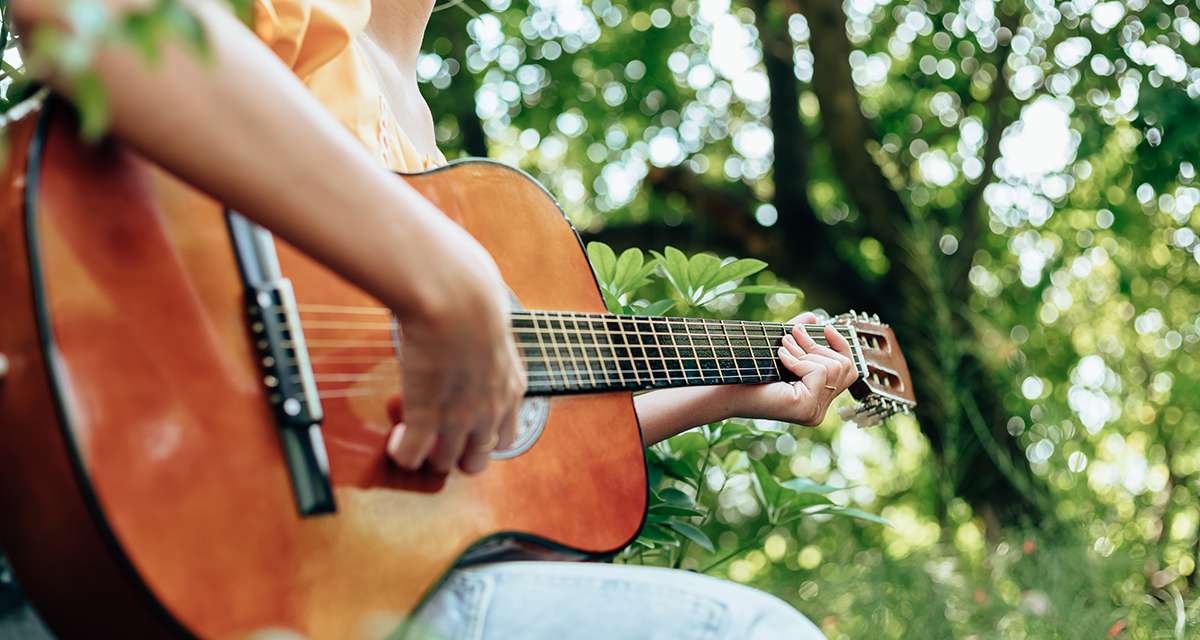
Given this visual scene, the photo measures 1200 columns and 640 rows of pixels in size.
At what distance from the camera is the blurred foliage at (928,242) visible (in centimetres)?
309

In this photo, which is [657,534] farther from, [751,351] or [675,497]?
[751,351]

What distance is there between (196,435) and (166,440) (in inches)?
1.1

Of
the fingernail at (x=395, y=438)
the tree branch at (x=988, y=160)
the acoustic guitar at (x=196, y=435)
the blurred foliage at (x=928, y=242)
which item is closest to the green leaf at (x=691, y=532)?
the blurred foliage at (x=928, y=242)

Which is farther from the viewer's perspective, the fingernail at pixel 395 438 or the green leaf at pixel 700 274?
the green leaf at pixel 700 274

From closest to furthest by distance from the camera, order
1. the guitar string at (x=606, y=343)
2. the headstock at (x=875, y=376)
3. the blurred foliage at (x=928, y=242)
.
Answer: the guitar string at (x=606, y=343) < the headstock at (x=875, y=376) < the blurred foliage at (x=928, y=242)

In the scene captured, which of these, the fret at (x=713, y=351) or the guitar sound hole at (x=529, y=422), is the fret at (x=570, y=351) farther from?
the fret at (x=713, y=351)

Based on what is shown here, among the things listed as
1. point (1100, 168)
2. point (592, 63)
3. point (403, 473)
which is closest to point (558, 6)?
point (592, 63)

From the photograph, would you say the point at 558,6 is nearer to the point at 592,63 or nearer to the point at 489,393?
the point at 592,63

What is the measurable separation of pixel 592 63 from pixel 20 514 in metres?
6.80

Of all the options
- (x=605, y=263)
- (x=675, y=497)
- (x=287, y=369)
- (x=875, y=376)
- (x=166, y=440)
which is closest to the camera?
(x=166, y=440)

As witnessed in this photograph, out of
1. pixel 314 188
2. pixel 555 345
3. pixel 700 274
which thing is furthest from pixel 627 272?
pixel 314 188

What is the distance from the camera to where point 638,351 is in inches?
58.1

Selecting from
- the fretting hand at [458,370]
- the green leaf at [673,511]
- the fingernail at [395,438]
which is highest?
the fretting hand at [458,370]

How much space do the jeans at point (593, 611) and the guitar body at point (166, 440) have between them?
0.15 feet
